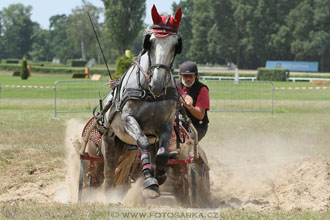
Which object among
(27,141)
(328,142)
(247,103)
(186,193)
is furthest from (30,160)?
(247,103)

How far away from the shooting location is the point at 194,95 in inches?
277

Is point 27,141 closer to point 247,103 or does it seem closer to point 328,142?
point 328,142

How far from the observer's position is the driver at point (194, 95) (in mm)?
6844

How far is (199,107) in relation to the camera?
6.88 metres

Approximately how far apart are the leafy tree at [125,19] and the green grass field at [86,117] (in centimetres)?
4327

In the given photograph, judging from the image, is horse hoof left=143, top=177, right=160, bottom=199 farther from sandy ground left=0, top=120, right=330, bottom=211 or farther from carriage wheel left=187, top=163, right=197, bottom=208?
sandy ground left=0, top=120, right=330, bottom=211

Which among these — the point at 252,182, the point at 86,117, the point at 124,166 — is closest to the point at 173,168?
the point at 124,166

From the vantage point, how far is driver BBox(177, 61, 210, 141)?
6.84m

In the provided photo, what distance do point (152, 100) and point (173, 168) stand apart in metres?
1.83

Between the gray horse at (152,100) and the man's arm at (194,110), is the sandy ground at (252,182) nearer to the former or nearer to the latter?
the man's arm at (194,110)

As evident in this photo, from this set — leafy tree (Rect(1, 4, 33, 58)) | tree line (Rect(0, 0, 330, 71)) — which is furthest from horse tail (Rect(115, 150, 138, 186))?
leafy tree (Rect(1, 4, 33, 58))

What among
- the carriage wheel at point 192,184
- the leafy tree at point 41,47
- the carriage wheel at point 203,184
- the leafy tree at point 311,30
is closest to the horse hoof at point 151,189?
the carriage wheel at point 192,184

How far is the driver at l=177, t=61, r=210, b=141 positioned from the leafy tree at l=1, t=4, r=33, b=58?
4949 inches

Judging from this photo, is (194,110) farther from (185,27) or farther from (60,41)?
(60,41)
